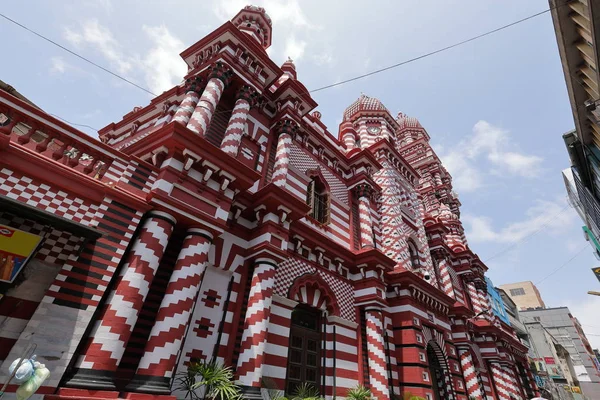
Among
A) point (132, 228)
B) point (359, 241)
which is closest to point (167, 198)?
point (132, 228)

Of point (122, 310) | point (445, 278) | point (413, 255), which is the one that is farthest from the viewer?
point (445, 278)

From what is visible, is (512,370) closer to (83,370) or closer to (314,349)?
(314,349)

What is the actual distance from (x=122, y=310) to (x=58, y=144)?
3.80 meters

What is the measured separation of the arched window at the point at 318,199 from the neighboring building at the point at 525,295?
67.3 metres

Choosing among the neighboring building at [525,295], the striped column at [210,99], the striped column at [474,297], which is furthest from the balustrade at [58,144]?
the neighboring building at [525,295]

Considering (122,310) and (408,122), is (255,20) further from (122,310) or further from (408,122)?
(408,122)

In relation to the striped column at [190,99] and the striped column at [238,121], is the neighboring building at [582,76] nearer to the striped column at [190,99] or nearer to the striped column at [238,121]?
the striped column at [238,121]

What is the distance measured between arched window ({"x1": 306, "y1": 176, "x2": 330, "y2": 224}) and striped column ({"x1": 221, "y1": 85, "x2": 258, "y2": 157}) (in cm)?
419

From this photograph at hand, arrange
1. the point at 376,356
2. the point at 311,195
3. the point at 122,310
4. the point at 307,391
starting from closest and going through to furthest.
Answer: the point at 122,310
the point at 307,391
the point at 376,356
the point at 311,195

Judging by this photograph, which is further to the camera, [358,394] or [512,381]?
[512,381]

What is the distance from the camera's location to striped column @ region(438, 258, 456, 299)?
20.0 m

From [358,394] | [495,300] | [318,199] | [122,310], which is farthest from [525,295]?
[122,310]

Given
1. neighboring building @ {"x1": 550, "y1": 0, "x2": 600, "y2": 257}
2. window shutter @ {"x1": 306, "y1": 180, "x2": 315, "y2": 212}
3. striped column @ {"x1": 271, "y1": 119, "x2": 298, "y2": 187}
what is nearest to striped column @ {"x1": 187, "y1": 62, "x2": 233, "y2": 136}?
striped column @ {"x1": 271, "y1": 119, "x2": 298, "y2": 187}

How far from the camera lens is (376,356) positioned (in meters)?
10.8
